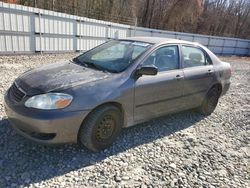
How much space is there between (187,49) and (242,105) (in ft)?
10.0

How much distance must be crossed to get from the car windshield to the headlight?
93 centimetres

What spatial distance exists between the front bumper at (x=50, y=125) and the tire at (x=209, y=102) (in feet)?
10.3

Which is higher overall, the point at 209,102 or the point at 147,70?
the point at 147,70

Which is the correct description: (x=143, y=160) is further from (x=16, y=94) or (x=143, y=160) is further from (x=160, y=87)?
(x=16, y=94)

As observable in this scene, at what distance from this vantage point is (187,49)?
471cm

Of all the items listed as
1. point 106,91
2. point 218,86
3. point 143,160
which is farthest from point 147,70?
point 218,86

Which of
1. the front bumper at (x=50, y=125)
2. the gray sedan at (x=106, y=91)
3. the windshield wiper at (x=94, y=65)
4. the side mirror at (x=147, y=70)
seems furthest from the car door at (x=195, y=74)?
the front bumper at (x=50, y=125)

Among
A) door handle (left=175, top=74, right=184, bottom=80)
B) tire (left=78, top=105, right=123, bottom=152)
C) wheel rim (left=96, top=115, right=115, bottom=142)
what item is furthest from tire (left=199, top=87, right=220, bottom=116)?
wheel rim (left=96, top=115, right=115, bottom=142)

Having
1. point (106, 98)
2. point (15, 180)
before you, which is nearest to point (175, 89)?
point (106, 98)

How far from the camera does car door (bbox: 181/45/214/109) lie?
4.59 metres

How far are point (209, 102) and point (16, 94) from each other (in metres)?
3.97

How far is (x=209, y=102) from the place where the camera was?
5387 millimetres

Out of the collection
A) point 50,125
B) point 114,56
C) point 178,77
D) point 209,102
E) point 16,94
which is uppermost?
point 114,56

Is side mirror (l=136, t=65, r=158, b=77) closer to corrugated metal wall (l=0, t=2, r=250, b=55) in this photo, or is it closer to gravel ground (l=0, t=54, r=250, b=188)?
gravel ground (l=0, t=54, r=250, b=188)
